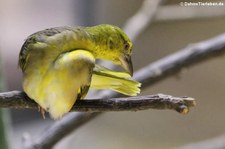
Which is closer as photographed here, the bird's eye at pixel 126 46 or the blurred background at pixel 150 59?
the bird's eye at pixel 126 46

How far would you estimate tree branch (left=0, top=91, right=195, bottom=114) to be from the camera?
40cm

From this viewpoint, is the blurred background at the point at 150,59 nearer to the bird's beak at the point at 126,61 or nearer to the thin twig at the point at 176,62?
the thin twig at the point at 176,62

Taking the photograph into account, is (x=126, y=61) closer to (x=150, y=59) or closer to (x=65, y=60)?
(x=65, y=60)

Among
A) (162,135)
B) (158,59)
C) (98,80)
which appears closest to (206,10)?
(158,59)

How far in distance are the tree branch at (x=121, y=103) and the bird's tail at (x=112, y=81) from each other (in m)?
0.04

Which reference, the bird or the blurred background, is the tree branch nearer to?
the bird

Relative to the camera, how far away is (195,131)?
0.77 meters

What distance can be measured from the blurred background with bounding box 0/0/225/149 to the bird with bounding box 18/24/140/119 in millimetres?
221

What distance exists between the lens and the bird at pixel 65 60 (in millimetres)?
425

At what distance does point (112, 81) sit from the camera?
0.48m

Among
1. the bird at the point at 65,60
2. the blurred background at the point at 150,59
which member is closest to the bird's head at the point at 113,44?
the bird at the point at 65,60

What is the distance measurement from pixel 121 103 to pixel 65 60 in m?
0.06

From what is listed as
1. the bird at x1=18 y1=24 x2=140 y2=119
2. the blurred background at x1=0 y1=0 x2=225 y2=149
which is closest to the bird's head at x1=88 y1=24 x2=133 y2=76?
the bird at x1=18 y1=24 x2=140 y2=119

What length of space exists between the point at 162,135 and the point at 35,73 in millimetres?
469
